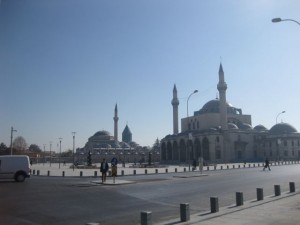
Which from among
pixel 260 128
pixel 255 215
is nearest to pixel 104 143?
pixel 260 128

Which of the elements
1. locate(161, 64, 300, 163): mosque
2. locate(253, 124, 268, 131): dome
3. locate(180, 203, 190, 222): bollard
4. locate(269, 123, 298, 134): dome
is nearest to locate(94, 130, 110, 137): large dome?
locate(161, 64, 300, 163): mosque

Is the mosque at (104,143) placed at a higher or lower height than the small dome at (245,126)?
lower

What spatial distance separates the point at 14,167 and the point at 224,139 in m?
73.7

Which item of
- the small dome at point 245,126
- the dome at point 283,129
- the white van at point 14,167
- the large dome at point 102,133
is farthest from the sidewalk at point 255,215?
the large dome at point 102,133

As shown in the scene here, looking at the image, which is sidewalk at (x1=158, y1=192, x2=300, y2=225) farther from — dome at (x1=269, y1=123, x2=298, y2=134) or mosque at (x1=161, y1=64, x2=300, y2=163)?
dome at (x1=269, y1=123, x2=298, y2=134)

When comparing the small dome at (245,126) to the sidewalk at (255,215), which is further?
the small dome at (245,126)

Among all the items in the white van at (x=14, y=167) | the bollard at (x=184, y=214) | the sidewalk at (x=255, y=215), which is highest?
the white van at (x=14, y=167)

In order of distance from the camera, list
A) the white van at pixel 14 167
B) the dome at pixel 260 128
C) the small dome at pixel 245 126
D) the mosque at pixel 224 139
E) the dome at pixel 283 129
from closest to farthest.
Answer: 1. the white van at pixel 14 167
2. the mosque at pixel 224 139
3. the dome at pixel 283 129
4. the small dome at pixel 245 126
5. the dome at pixel 260 128

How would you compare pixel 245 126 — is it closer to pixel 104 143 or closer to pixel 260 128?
pixel 260 128

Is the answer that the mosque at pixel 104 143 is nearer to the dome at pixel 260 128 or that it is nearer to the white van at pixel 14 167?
the dome at pixel 260 128

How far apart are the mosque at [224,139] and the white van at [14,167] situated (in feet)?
221

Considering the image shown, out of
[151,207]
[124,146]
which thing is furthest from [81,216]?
[124,146]

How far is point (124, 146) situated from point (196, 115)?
45652mm

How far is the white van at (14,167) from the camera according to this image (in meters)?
27.2
